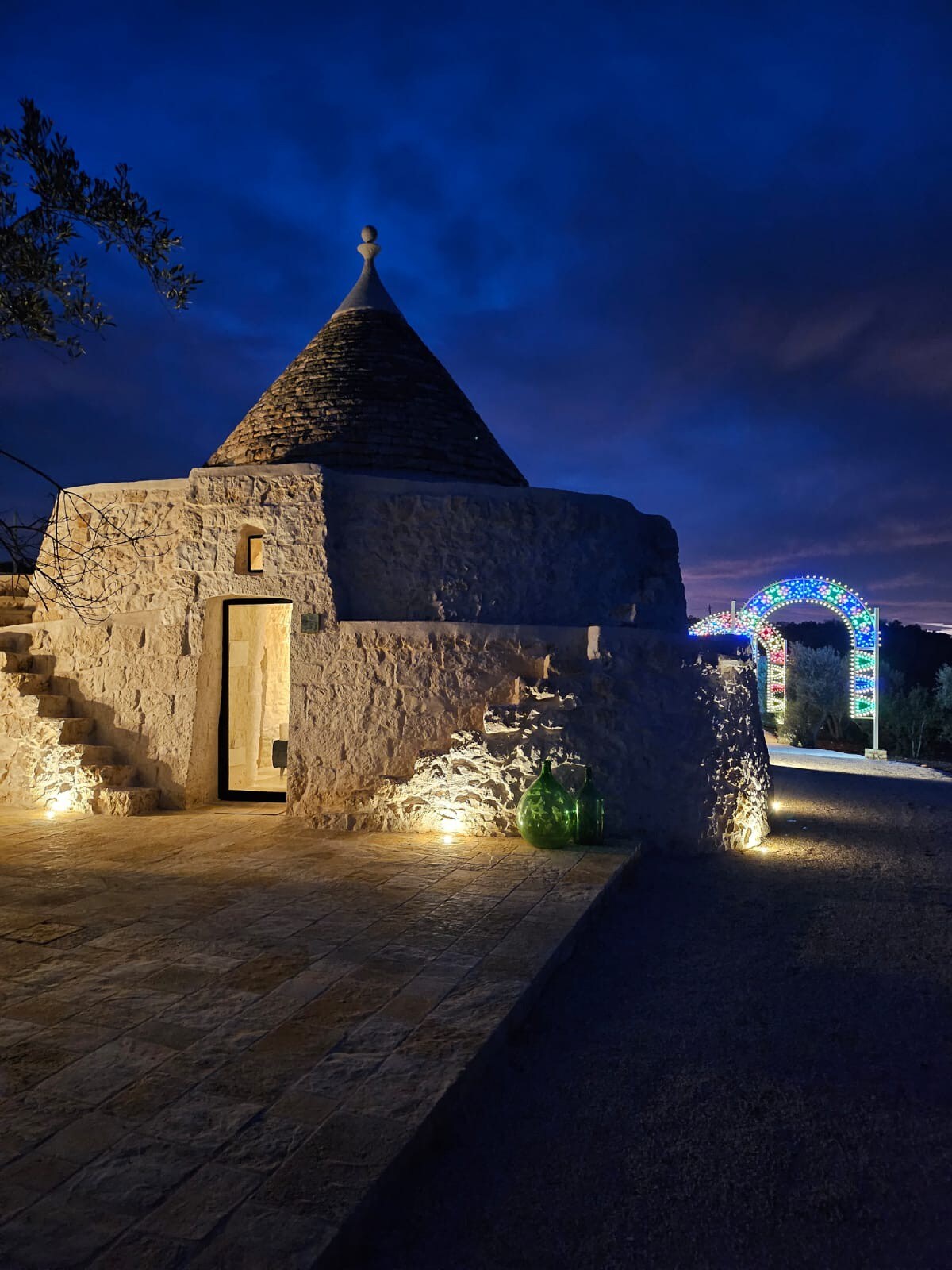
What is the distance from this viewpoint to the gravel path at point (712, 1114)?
1925 mm

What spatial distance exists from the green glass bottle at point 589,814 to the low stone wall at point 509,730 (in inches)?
12.8

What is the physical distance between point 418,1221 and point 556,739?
12.6ft

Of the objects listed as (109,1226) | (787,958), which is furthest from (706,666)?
(109,1226)

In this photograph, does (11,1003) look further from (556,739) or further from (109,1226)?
(556,739)

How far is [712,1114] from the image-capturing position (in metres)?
2.46

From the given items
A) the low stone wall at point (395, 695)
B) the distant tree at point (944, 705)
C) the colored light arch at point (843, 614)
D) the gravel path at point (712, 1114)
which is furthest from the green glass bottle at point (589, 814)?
the distant tree at point (944, 705)

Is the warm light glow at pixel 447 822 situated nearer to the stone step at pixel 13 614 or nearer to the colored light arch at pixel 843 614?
the stone step at pixel 13 614

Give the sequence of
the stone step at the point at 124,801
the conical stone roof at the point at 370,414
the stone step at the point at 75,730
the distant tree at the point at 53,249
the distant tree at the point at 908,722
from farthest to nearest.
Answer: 1. the distant tree at the point at 908,722
2. the conical stone roof at the point at 370,414
3. the stone step at the point at 75,730
4. the stone step at the point at 124,801
5. the distant tree at the point at 53,249

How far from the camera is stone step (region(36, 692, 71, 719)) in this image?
6618 millimetres

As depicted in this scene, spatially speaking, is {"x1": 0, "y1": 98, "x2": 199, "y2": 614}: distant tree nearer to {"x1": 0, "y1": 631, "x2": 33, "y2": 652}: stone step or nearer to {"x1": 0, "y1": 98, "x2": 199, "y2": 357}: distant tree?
{"x1": 0, "y1": 98, "x2": 199, "y2": 357}: distant tree

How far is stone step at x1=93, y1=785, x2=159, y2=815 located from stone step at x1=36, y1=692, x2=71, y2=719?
0.88 m

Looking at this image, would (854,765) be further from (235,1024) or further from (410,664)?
(235,1024)

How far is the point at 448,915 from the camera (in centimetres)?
384

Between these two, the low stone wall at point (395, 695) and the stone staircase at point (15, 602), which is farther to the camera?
the stone staircase at point (15, 602)
